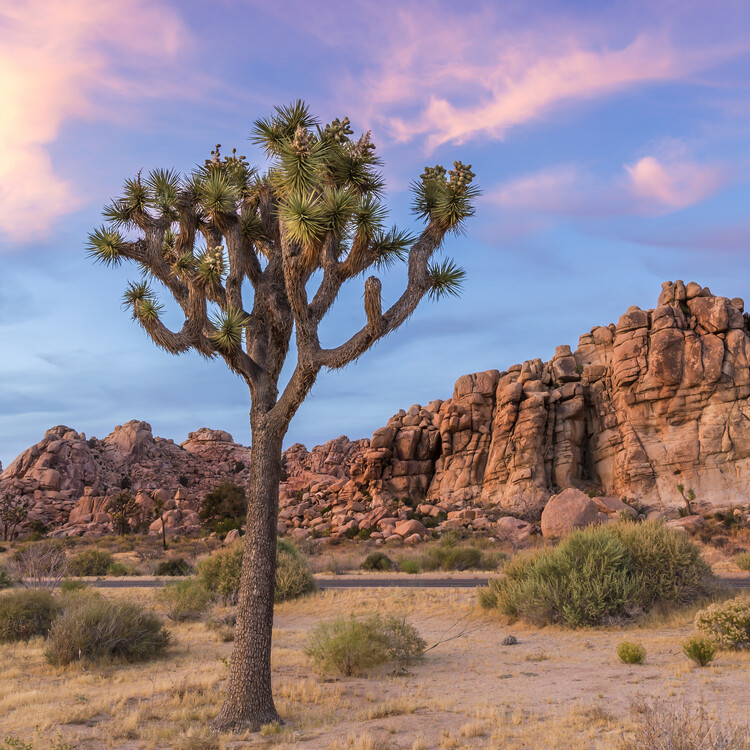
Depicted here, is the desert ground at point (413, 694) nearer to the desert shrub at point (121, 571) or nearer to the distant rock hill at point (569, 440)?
the desert shrub at point (121, 571)

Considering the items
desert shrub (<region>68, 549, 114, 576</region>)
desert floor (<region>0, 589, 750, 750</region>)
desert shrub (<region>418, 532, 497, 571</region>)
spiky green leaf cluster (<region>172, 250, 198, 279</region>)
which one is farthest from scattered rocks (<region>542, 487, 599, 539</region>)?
spiky green leaf cluster (<region>172, 250, 198, 279</region>)

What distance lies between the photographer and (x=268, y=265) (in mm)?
9859

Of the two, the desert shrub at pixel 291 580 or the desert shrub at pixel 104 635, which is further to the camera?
the desert shrub at pixel 291 580

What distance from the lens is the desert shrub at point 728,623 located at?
37.5 feet

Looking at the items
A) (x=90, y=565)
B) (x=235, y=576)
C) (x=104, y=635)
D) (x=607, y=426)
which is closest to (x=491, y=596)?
(x=235, y=576)

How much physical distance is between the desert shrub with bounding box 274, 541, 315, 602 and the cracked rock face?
31975 mm

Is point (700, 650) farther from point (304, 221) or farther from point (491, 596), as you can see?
point (304, 221)

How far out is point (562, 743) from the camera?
730cm

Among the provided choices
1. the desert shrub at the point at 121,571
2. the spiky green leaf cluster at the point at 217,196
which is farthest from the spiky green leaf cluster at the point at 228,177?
the desert shrub at the point at 121,571

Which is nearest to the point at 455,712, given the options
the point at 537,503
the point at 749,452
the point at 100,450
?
the point at 537,503

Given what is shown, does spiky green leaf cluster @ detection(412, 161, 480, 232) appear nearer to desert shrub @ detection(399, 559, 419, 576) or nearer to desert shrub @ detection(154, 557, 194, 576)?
desert shrub @ detection(399, 559, 419, 576)

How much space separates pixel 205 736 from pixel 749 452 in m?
54.7

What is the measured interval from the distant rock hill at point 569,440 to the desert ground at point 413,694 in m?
35.7

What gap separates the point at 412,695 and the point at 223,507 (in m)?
54.0
